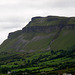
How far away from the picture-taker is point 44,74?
14725cm

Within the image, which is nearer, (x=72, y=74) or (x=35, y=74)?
(x=72, y=74)

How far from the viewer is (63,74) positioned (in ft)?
464

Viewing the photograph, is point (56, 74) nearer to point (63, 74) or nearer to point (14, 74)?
point (63, 74)

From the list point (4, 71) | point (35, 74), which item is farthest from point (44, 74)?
point (4, 71)

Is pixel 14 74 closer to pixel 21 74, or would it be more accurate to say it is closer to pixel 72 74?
pixel 21 74

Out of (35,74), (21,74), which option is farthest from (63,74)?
(21,74)

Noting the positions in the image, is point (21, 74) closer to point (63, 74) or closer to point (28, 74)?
point (28, 74)

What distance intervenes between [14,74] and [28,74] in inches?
580

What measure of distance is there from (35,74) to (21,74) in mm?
13643

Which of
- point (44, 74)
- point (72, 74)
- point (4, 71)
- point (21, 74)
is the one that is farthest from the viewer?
point (4, 71)

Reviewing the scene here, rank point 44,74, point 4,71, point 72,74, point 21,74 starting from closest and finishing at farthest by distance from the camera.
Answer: point 72,74
point 44,74
point 21,74
point 4,71

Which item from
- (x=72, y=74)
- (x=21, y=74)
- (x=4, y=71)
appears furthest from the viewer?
(x=4, y=71)

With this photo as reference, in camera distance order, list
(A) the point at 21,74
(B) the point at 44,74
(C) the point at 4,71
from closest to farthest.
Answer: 1. (B) the point at 44,74
2. (A) the point at 21,74
3. (C) the point at 4,71

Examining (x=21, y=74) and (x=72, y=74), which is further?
(x=21, y=74)
